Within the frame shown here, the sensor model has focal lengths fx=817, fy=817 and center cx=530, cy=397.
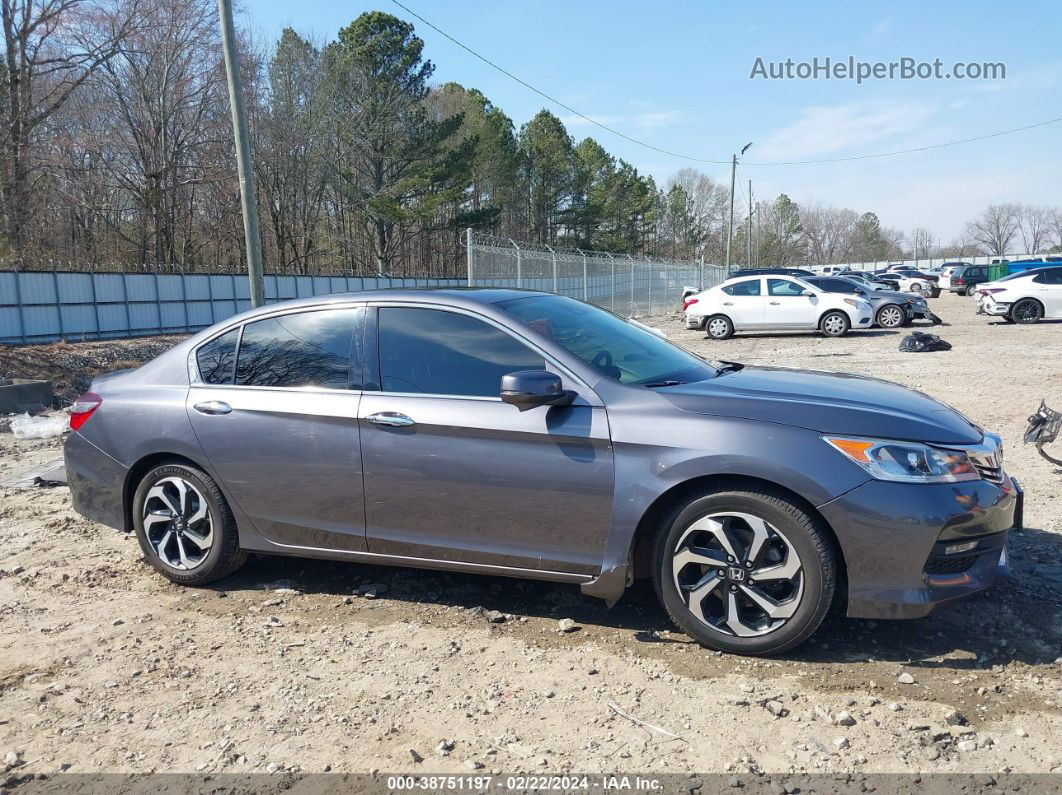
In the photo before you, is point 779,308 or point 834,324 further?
point 779,308

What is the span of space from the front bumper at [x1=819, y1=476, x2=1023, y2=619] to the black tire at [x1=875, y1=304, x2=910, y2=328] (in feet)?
69.5

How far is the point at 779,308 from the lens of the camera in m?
20.9

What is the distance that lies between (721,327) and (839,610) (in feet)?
59.0

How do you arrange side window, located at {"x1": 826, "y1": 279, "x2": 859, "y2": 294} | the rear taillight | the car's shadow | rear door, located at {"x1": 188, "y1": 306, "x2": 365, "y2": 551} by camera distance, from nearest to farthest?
1. the car's shadow
2. rear door, located at {"x1": 188, "y1": 306, "x2": 365, "y2": 551}
3. the rear taillight
4. side window, located at {"x1": 826, "y1": 279, "x2": 859, "y2": 294}

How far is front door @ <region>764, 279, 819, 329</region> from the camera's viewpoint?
2078 centimetres

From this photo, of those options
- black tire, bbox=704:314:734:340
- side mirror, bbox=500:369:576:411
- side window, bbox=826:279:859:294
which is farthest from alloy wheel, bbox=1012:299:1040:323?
side mirror, bbox=500:369:576:411

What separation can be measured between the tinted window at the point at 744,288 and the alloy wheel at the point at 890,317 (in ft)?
14.7

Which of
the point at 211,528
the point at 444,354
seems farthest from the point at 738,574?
the point at 211,528

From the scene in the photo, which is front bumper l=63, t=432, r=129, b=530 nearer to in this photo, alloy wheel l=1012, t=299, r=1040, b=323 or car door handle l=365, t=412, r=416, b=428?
car door handle l=365, t=412, r=416, b=428

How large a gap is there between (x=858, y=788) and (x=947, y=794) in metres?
0.27

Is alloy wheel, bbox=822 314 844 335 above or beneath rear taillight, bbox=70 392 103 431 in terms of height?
beneath

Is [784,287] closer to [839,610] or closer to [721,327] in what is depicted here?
[721,327]

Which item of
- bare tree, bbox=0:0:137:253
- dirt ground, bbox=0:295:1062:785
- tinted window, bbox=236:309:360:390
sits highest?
bare tree, bbox=0:0:137:253

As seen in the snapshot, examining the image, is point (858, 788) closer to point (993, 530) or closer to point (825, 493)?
point (825, 493)
